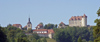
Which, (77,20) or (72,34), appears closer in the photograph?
(72,34)

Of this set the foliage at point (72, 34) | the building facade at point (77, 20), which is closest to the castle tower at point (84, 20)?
the building facade at point (77, 20)

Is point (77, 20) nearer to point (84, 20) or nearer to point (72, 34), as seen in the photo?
point (84, 20)

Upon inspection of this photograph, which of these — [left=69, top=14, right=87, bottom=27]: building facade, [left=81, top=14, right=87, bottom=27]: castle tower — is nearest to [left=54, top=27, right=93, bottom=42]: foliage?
[left=81, top=14, right=87, bottom=27]: castle tower

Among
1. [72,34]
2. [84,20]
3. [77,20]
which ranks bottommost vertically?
[72,34]

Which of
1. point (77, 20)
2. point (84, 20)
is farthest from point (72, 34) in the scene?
point (77, 20)

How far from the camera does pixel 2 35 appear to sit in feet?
185

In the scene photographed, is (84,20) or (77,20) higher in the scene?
(77,20)

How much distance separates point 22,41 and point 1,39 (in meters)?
7.57

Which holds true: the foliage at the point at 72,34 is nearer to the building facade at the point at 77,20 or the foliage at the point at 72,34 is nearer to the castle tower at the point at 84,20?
the castle tower at the point at 84,20

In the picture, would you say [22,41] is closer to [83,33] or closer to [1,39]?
[1,39]

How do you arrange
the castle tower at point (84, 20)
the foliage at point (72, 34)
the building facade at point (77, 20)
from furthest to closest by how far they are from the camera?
→ the building facade at point (77, 20), the castle tower at point (84, 20), the foliage at point (72, 34)

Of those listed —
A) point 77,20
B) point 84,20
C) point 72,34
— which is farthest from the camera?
point 77,20

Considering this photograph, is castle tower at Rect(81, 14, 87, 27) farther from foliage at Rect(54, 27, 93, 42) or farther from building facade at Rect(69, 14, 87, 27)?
foliage at Rect(54, 27, 93, 42)

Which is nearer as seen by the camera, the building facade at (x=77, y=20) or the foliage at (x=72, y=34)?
the foliage at (x=72, y=34)
